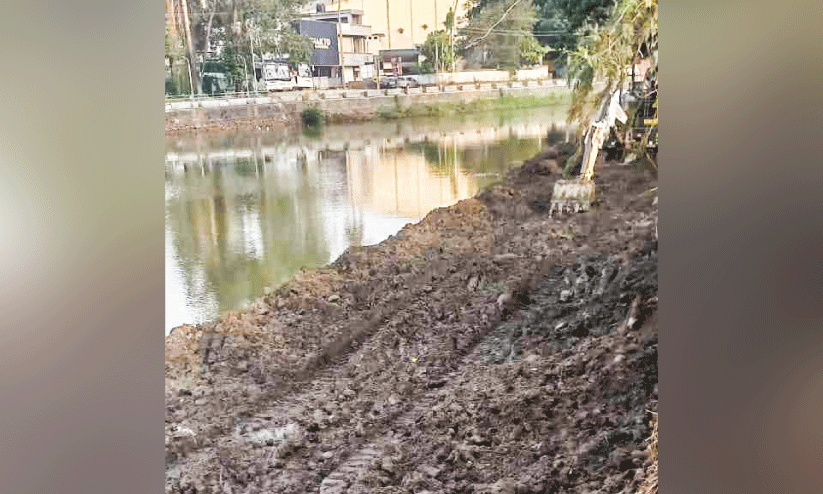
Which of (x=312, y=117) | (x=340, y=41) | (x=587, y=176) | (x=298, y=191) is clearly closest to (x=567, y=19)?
(x=587, y=176)

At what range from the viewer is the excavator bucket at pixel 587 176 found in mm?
3420

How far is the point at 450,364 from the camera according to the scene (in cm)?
343

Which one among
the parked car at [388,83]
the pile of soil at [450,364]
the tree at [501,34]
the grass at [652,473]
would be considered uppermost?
the tree at [501,34]

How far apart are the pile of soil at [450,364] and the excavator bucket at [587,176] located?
0.14ft

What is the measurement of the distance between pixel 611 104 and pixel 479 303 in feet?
2.92

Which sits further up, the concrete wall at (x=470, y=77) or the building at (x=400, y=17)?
the building at (x=400, y=17)

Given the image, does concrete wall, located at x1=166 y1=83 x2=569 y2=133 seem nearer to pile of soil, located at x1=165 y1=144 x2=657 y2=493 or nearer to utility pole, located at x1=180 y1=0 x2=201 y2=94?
utility pole, located at x1=180 y1=0 x2=201 y2=94

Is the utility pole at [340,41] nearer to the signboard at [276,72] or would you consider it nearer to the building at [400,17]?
the building at [400,17]

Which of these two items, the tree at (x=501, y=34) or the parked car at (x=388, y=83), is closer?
A: the tree at (x=501, y=34)

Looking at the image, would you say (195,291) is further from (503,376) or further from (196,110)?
(503,376)

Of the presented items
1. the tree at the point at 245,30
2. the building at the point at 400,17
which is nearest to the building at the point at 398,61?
the building at the point at 400,17

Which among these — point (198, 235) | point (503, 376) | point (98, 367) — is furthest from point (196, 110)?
point (503, 376)

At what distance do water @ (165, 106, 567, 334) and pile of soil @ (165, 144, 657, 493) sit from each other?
7 cm

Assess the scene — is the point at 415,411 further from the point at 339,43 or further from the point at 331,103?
Result: the point at 339,43
